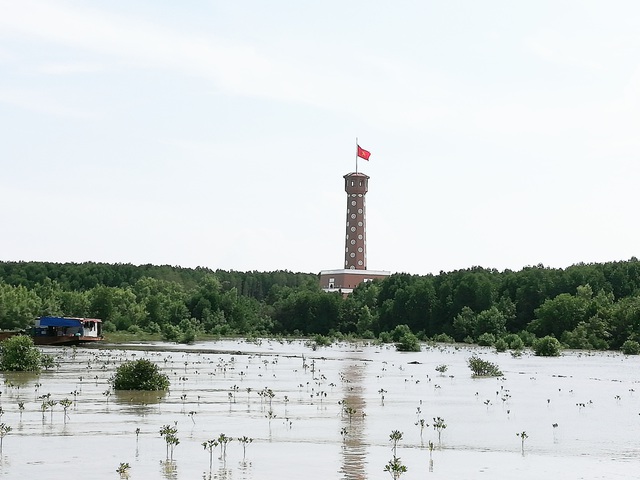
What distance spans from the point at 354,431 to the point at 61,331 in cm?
9126

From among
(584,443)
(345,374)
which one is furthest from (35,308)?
(584,443)

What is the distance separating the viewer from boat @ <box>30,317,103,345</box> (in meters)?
117

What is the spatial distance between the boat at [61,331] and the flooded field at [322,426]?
54.8 metres

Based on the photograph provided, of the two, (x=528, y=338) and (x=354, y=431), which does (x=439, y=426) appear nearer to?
(x=354, y=431)

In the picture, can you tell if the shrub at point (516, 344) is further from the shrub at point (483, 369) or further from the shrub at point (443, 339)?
the shrub at point (483, 369)

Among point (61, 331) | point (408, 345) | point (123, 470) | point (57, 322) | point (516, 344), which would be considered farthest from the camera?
point (61, 331)

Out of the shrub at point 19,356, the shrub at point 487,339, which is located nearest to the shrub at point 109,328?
the shrub at point 487,339

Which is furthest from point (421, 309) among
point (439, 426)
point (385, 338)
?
point (439, 426)

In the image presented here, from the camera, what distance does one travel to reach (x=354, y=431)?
33.9 meters

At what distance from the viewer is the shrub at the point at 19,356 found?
62000 mm

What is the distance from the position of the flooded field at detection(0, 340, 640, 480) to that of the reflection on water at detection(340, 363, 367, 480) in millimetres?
59

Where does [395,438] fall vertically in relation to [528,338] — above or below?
below

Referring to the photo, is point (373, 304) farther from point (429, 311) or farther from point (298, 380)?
point (298, 380)

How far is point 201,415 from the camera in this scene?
3784cm
